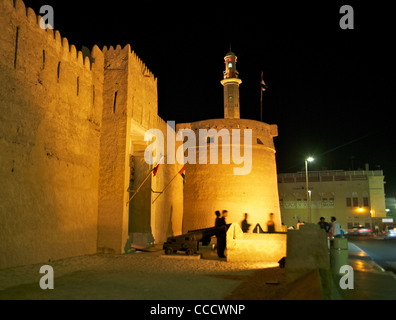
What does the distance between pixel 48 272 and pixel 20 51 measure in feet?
19.9

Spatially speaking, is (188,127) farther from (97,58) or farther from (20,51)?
(20,51)

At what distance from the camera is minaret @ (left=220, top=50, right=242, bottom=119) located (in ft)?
95.4

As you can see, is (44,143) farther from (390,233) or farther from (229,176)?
(390,233)

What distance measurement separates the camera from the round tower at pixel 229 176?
2264cm

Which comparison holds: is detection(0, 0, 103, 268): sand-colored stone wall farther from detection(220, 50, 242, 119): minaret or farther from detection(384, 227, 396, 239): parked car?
detection(384, 227, 396, 239): parked car

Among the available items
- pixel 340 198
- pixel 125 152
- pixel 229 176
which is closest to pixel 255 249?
pixel 125 152

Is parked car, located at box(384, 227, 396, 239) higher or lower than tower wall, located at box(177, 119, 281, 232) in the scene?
lower

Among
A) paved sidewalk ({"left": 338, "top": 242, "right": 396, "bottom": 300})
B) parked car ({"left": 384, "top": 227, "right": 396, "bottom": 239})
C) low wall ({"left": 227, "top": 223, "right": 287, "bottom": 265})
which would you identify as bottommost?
parked car ({"left": 384, "top": 227, "right": 396, "bottom": 239})

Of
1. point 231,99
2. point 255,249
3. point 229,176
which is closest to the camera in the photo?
point 255,249

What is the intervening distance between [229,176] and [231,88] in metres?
9.65

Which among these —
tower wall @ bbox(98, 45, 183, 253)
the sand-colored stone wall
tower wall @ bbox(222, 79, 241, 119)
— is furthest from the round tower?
the sand-colored stone wall

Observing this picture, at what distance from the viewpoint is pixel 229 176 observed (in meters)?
22.8

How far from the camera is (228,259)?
1150 centimetres
